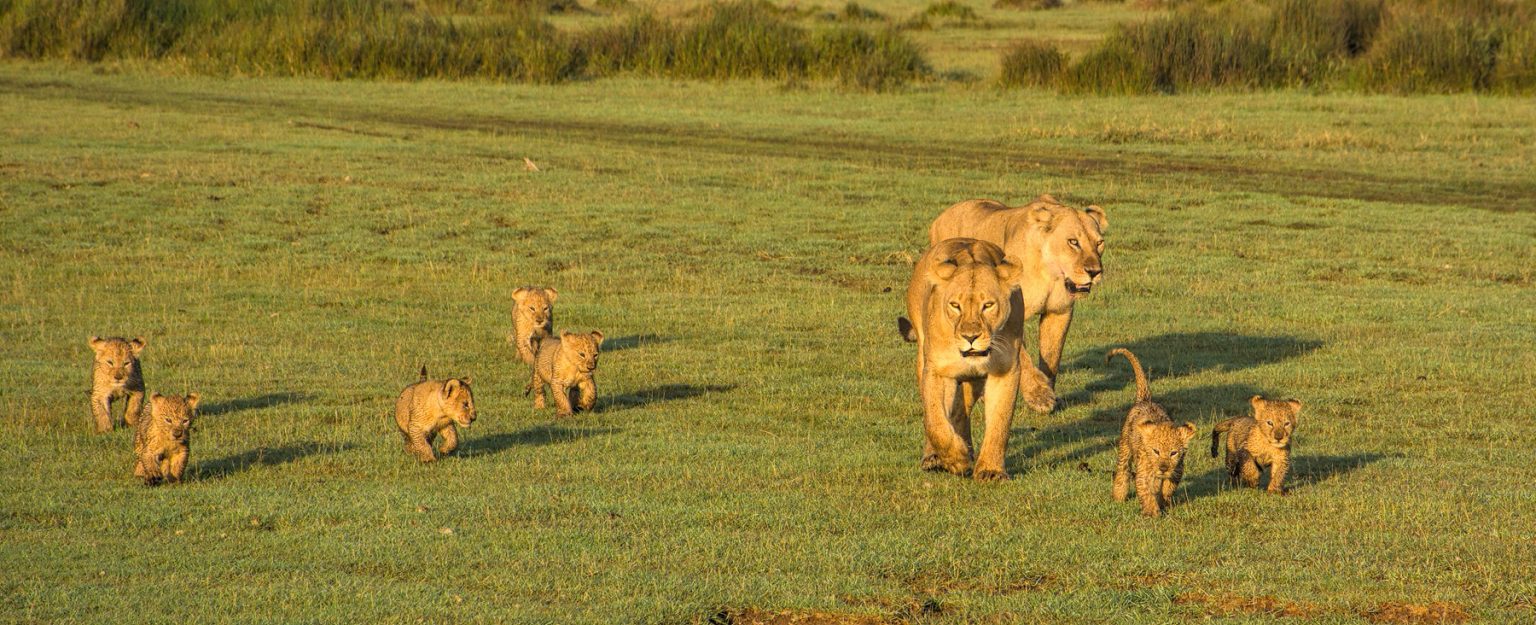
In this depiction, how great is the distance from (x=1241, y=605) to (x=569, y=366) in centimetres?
550

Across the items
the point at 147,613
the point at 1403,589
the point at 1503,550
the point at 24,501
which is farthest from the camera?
the point at 24,501

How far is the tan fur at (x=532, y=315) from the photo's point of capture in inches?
549

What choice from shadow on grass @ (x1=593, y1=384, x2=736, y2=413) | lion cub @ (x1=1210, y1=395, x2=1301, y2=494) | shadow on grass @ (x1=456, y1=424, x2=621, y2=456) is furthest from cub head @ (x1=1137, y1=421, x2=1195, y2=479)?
shadow on grass @ (x1=593, y1=384, x2=736, y2=413)

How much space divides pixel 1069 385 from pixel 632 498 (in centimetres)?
517

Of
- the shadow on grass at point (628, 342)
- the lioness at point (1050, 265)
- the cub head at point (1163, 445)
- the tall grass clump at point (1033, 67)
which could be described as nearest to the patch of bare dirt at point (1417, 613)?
the cub head at point (1163, 445)

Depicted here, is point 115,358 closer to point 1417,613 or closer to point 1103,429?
point 1103,429

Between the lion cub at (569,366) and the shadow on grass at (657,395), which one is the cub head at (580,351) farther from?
the shadow on grass at (657,395)

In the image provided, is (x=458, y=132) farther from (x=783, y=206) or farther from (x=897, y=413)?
(x=897, y=413)

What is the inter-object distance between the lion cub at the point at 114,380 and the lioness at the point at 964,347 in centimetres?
505

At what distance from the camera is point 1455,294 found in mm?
18547

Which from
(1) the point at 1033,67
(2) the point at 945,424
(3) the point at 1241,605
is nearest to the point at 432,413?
(2) the point at 945,424

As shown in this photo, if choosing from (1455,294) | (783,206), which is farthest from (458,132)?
(1455,294)

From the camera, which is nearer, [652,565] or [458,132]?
[652,565]

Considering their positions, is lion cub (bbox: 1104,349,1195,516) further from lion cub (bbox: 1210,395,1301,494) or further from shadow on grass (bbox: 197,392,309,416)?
shadow on grass (bbox: 197,392,309,416)
